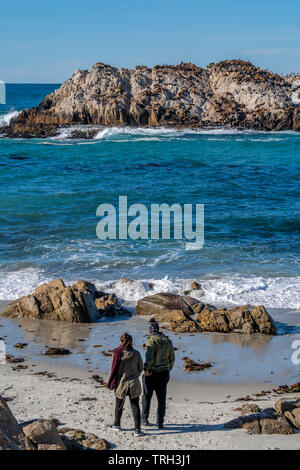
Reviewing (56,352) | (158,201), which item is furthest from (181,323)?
(158,201)

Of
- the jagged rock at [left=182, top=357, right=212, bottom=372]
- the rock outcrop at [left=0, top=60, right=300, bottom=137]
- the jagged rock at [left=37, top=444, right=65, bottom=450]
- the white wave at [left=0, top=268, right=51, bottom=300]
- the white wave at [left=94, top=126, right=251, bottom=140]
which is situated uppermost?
the rock outcrop at [left=0, top=60, right=300, bottom=137]

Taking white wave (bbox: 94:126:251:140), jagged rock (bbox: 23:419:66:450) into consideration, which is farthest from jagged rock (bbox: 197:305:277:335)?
white wave (bbox: 94:126:251:140)

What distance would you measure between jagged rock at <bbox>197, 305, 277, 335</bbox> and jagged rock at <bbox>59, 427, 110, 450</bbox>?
5.65 m

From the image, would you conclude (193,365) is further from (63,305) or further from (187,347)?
(63,305)

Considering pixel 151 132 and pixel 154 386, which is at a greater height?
pixel 151 132

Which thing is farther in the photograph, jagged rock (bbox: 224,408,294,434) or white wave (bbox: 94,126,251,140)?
white wave (bbox: 94,126,251,140)

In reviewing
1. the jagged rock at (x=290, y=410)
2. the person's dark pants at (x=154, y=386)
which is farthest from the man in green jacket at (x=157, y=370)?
the jagged rock at (x=290, y=410)

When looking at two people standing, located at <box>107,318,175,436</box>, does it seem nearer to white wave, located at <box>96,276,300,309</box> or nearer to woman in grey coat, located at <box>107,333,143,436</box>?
woman in grey coat, located at <box>107,333,143,436</box>

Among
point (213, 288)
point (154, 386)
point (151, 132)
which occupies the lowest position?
point (213, 288)

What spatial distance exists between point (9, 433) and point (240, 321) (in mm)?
7555

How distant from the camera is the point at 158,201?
89.6 feet

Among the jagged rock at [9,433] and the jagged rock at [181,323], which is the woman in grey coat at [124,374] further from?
the jagged rock at [181,323]

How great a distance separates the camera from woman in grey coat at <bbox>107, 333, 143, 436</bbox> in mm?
7469

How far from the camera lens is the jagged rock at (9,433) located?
17.5 feet
